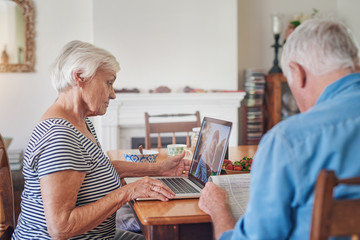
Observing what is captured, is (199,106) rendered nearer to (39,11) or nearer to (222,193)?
(39,11)

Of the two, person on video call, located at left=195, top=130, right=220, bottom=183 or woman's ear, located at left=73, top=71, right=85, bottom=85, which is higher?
woman's ear, located at left=73, top=71, right=85, bottom=85

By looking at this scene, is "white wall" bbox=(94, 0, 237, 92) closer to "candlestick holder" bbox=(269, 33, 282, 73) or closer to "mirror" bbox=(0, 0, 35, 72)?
"candlestick holder" bbox=(269, 33, 282, 73)

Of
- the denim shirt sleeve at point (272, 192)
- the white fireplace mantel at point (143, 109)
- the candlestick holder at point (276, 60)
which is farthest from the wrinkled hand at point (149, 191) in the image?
the candlestick holder at point (276, 60)

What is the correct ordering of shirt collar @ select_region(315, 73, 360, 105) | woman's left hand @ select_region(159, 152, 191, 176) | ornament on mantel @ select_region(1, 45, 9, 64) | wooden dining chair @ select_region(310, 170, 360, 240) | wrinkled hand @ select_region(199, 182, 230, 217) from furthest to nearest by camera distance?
ornament on mantel @ select_region(1, 45, 9, 64) → woman's left hand @ select_region(159, 152, 191, 176) → wrinkled hand @ select_region(199, 182, 230, 217) → shirt collar @ select_region(315, 73, 360, 105) → wooden dining chair @ select_region(310, 170, 360, 240)

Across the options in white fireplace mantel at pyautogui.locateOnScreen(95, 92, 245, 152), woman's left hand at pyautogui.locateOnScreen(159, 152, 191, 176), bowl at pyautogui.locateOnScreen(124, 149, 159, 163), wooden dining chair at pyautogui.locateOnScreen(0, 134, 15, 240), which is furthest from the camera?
white fireplace mantel at pyautogui.locateOnScreen(95, 92, 245, 152)

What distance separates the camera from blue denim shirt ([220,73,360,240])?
0.75 meters

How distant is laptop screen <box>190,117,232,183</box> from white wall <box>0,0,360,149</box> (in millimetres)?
2485

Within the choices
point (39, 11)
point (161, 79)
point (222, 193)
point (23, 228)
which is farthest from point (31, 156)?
point (39, 11)

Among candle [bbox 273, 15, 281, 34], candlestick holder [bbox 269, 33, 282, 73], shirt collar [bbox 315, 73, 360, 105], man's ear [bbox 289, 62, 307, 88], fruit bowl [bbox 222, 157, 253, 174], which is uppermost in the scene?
candle [bbox 273, 15, 281, 34]

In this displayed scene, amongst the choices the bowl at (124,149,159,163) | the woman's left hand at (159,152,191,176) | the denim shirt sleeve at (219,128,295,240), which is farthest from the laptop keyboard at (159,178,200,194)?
the denim shirt sleeve at (219,128,295,240)

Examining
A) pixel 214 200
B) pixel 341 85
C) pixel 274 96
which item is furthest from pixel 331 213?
pixel 274 96

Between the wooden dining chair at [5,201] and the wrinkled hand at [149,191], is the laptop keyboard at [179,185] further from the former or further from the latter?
the wooden dining chair at [5,201]

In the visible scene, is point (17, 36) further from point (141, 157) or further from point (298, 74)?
point (298, 74)

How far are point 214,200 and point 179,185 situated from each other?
0.35 m
